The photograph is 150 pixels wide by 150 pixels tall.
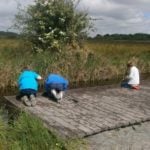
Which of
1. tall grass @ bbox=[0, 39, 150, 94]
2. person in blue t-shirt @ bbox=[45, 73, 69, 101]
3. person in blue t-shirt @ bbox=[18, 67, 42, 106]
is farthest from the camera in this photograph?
tall grass @ bbox=[0, 39, 150, 94]

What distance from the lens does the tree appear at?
19859mm

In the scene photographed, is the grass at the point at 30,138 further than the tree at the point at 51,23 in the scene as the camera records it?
No

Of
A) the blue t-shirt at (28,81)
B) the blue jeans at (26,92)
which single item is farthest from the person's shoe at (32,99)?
the blue t-shirt at (28,81)

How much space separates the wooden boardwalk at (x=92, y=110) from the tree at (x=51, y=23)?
26.1 feet

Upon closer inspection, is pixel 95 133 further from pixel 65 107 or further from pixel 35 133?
pixel 65 107

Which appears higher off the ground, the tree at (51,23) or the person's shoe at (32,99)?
the tree at (51,23)

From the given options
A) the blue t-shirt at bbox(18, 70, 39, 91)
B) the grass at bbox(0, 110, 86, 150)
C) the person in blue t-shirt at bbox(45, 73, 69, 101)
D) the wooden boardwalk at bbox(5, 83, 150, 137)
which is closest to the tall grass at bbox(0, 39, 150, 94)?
the wooden boardwalk at bbox(5, 83, 150, 137)

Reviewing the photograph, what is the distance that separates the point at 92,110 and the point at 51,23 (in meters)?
11.3

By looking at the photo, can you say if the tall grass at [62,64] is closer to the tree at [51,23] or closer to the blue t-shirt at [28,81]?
the tree at [51,23]

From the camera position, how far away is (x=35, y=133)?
23.2ft

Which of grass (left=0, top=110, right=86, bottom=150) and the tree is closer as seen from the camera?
grass (left=0, top=110, right=86, bottom=150)

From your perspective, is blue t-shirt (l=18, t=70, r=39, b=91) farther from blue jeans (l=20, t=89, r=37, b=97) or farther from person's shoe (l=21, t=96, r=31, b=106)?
person's shoe (l=21, t=96, r=31, b=106)

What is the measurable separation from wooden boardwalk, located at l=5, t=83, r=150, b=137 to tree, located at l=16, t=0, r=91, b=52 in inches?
313

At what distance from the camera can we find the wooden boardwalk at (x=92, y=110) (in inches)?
311
